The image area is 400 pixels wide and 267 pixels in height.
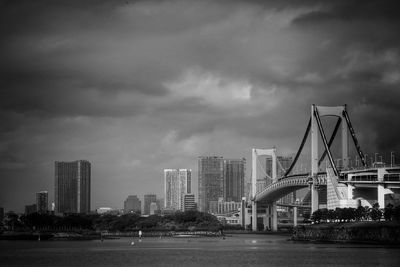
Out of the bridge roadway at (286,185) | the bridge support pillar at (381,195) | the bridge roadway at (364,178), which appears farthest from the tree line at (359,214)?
the bridge roadway at (286,185)

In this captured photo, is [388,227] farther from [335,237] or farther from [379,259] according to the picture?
[379,259]

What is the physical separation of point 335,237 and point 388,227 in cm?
1529

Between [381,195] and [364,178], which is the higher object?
[364,178]

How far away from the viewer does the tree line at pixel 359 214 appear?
341 feet

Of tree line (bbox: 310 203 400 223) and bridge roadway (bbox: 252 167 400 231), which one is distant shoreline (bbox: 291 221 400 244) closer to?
tree line (bbox: 310 203 400 223)

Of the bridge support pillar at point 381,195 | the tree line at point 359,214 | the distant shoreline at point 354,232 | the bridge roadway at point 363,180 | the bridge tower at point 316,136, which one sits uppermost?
the bridge tower at point 316,136

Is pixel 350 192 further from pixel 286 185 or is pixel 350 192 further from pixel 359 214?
pixel 286 185

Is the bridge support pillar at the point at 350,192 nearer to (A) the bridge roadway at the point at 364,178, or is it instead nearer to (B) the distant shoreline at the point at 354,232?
(A) the bridge roadway at the point at 364,178

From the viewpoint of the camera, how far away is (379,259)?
75.2m

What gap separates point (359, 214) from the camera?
11312 cm

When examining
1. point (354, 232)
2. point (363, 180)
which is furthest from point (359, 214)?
point (363, 180)

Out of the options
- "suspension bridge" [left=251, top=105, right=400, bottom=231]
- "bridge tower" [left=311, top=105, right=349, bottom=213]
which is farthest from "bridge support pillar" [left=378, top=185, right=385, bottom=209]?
"bridge tower" [left=311, top=105, right=349, bottom=213]

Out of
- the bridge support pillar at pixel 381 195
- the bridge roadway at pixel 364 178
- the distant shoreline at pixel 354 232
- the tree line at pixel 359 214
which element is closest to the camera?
the distant shoreline at pixel 354 232

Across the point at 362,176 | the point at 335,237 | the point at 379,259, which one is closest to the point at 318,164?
the point at 362,176
